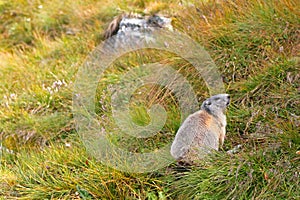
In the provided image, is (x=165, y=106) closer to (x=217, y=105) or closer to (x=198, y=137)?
(x=217, y=105)

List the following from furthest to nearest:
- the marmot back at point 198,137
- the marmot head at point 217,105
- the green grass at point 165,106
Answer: the marmot head at point 217,105
the marmot back at point 198,137
the green grass at point 165,106

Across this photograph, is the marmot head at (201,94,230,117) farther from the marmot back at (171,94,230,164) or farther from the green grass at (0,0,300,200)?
the green grass at (0,0,300,200)

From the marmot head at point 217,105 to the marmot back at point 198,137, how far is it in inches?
1.9

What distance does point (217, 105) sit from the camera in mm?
5039

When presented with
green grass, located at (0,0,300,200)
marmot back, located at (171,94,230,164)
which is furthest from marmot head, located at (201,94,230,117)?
green grass, located at (0,0,300,200)

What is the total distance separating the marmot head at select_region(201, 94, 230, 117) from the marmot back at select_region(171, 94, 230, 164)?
5cm

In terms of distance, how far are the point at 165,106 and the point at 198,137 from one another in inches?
44.8

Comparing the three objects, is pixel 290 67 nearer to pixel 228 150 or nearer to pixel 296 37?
pixel 296 37

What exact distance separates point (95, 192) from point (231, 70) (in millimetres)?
2172

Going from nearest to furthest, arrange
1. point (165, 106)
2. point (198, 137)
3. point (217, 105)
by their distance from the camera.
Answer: point (198, 137) < point (217, 105) < point (165, 106)

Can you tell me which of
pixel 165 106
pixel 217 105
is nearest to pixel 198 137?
pixel 217 105

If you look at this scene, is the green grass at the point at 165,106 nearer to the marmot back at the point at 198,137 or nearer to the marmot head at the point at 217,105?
the marmot back at the point at 198,137

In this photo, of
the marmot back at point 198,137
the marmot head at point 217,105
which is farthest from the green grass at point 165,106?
the marmot head at point 217,105

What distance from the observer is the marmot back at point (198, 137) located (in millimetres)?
4590
